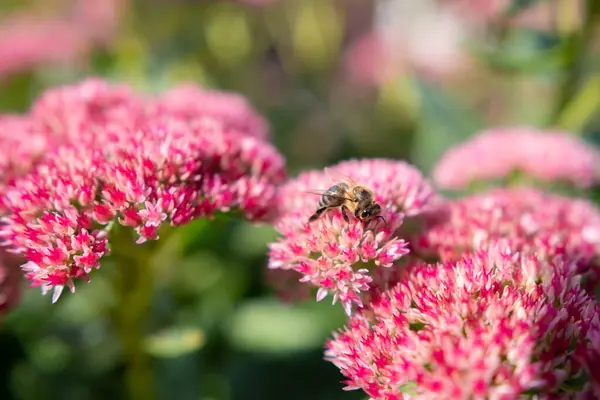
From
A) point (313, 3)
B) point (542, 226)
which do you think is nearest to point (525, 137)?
point (542, 226)

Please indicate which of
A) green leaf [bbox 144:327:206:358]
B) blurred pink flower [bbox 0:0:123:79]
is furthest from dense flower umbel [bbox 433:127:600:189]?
blurred pink flower [bbox 0:0:123:79]

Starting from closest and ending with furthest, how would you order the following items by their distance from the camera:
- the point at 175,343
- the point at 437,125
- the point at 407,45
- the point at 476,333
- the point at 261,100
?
the point at 476,333 → the point at 175,343 → the point at 437,125 → the point at 261,100 → the point at 407,45

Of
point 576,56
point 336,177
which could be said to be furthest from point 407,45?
point 336,177

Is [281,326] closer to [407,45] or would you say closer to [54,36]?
[54,36]

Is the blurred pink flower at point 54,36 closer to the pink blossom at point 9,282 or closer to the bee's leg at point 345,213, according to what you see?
the pink blossom at point 9,282

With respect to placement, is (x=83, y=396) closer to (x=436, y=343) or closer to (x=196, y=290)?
(x=196, y=290)

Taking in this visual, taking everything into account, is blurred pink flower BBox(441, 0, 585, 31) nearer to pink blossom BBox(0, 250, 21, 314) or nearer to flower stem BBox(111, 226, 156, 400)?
flower stem BBox(111, 226, 156, 400)
